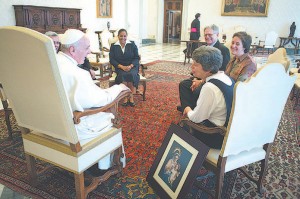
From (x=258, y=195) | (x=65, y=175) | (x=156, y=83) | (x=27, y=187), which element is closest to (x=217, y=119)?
(x=258, y=195)

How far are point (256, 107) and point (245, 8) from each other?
12221mm

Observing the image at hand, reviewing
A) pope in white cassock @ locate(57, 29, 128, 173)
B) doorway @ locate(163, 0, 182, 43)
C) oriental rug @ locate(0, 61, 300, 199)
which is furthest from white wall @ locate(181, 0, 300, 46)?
pope in white cassock @ locate(57, 29, 128, 173)

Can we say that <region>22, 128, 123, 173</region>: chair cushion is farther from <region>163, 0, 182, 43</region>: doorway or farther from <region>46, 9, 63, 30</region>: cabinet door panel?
<region>163, 0, 182, 43</region>: doorway

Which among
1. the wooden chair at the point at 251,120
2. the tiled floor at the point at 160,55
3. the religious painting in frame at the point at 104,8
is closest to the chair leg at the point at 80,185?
the wooden chair at the point at 251,120

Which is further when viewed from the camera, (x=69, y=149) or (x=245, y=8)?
(x=245, y=8)

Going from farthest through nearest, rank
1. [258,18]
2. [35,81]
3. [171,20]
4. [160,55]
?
[171,20] → [258,18] → [160,55] → [35,81]

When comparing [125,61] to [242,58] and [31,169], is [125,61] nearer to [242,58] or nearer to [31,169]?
[242,58]

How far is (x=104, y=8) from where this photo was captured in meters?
10.5

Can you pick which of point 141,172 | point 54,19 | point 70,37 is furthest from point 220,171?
point 54,19

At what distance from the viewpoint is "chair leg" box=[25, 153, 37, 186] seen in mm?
2086

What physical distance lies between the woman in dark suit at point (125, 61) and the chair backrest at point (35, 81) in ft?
8.40

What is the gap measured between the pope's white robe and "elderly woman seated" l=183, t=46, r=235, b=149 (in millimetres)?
690

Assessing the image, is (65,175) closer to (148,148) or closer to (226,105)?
(148,148)

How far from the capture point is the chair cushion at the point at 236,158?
1819 millimetres
